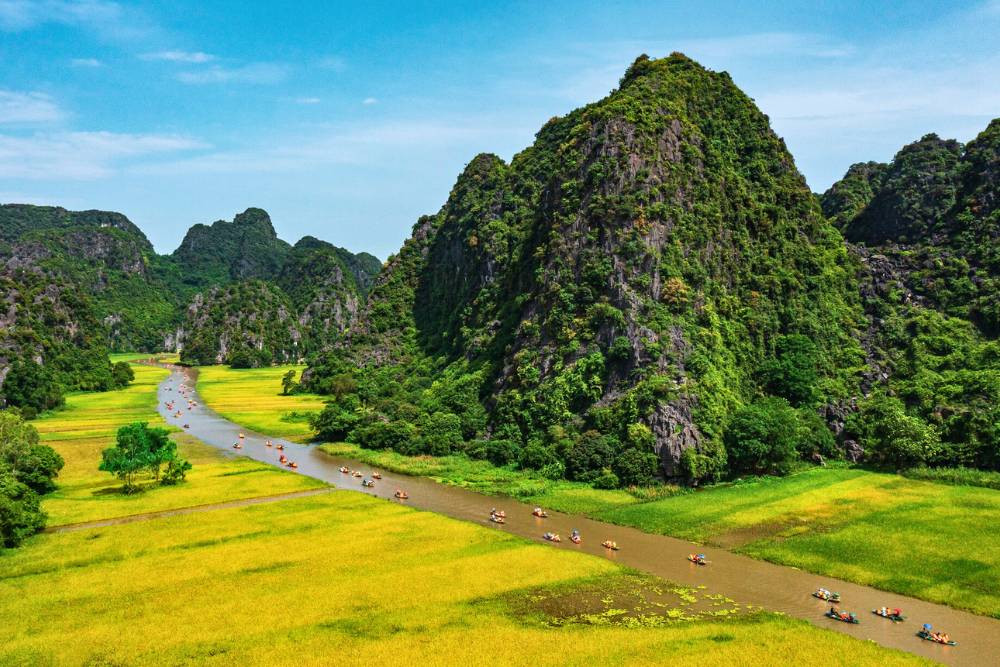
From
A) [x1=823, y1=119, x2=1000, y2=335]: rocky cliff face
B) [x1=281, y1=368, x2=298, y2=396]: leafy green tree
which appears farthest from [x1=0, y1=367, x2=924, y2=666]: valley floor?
[x1=281, y1=368, x2=298, y2=396]: leafy green tree

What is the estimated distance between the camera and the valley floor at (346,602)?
2856 cm

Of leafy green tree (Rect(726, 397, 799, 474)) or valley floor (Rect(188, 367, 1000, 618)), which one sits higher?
leafy green tree (Rect(726, 397, 799, 474))

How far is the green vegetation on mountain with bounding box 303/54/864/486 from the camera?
6362 centimetres

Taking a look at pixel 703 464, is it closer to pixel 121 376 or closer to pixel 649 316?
pixel 649 316

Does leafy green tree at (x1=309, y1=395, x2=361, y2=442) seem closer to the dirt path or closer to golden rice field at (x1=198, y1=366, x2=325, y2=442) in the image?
golden rice field at (x1=198, y1=366, x2=325, y2=442)

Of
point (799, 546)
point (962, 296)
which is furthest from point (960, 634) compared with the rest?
point (962, 296)

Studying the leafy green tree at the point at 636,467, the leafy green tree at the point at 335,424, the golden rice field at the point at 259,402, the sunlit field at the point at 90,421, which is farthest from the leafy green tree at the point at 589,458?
the sunlit field at the point at 90,421

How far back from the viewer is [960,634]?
101 ft

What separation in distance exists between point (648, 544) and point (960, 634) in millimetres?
17795

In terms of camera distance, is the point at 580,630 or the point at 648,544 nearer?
the point at 580,630

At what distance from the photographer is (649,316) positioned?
70.5 meters

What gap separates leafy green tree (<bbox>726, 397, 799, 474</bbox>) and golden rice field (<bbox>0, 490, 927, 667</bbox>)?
26.7 metres

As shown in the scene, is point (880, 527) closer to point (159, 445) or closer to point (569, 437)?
point (569, 437)

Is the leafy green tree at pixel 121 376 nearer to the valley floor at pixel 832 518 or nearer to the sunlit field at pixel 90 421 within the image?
the sunlit field at pixel 90 421
